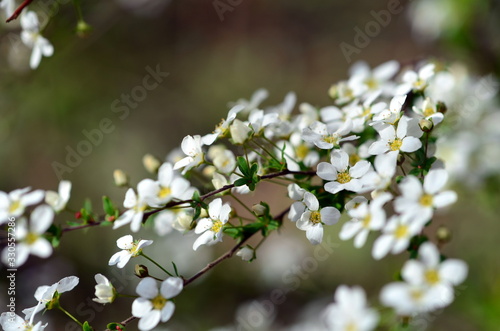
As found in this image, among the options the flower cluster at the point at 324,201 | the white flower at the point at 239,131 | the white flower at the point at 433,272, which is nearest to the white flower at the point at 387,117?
the flower cluster at the point at 324,201

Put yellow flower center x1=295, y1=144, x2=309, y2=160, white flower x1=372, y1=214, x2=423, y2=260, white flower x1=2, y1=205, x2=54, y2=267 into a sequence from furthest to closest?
yellow flower center x1=295, y1=144, x2=309, y2=160, white flower x1=2, y1=205, x2=54, y2=267, white flower x1=372, y1=214, x2=423, y2=260

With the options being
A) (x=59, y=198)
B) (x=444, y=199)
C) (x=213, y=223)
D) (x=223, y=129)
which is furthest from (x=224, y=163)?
(x=444, y=199)

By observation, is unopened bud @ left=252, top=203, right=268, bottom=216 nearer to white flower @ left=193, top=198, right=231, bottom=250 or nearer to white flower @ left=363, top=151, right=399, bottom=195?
white flower @ left=193, top=198, right=231, bottom=250

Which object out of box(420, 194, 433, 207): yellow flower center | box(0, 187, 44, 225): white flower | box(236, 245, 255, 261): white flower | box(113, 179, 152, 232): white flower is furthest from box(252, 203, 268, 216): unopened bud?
box(0, 187, 44, 225): white flower

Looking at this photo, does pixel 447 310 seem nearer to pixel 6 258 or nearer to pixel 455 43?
pixel 455 43

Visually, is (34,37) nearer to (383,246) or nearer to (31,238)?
(31,238)

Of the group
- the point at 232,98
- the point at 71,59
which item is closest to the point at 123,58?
the point at 71,59
